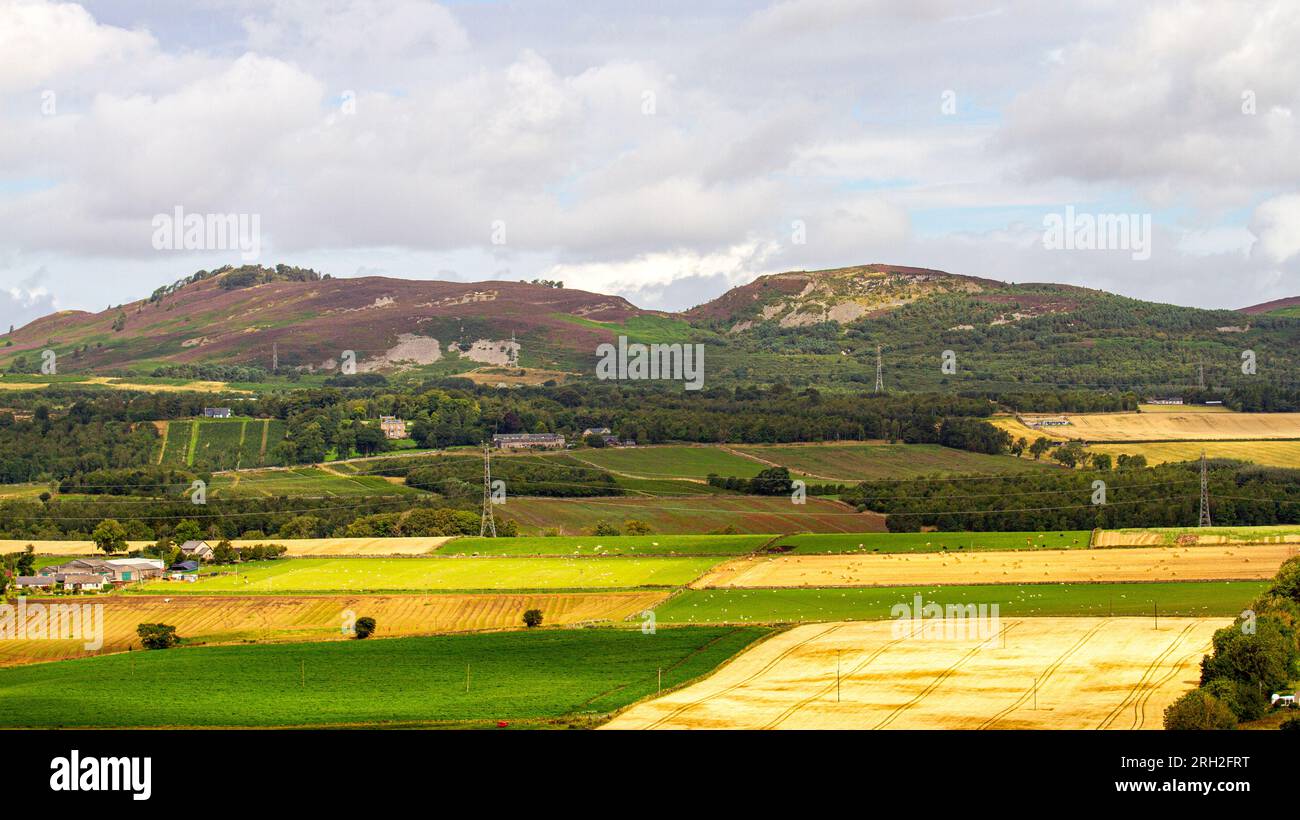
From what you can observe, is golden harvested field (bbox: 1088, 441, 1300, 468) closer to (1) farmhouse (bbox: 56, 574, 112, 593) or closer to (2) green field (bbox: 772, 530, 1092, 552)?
(2) green field (bbox: 772, 530, 1092, 552)

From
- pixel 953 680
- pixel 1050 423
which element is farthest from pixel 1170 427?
pixel 953 680

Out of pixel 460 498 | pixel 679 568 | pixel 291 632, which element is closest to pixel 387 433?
pixel 460 498

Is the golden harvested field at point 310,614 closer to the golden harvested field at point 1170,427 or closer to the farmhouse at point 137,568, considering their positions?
the farmhouse at point 137,568

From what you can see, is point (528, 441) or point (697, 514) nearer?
point (697, 514)

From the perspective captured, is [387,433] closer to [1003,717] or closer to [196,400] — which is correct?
[196,400]

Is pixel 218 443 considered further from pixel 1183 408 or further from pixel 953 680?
pixel 953 680

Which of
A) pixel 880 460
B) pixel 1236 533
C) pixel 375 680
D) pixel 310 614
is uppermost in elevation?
pixel 880 460
